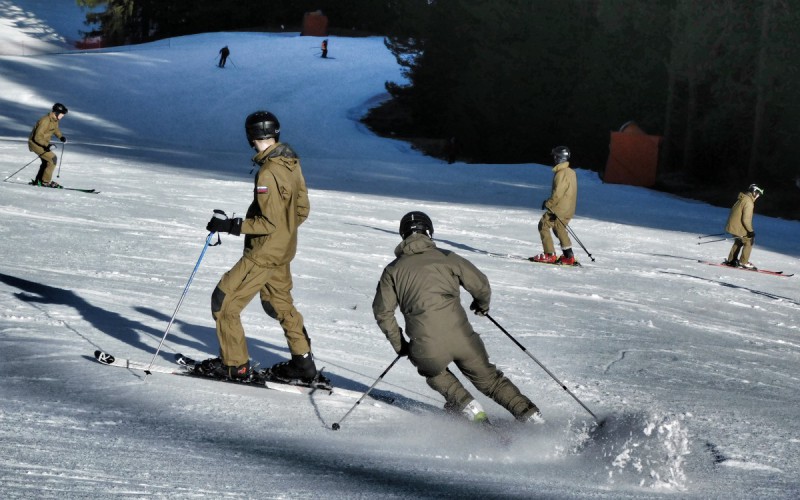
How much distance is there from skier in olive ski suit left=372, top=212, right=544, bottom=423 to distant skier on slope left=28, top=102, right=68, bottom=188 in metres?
12.8

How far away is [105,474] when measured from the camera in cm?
494

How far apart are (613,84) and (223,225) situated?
31.4 meters

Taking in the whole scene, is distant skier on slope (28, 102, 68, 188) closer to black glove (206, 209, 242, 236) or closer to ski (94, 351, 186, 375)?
ski (94, 351, 186, 375)

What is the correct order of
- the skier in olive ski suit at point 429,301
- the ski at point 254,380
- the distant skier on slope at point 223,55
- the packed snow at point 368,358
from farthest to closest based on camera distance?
the distant skier on slope at point 223,55, the ski at point 254,380, the skier in olive ski suit at point 429,301, the packed snow at point 368,358

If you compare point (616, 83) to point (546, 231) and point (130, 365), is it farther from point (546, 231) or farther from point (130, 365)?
point (130, 365)

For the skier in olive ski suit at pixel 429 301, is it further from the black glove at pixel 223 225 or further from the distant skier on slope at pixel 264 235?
the black glove at pixel 223 225

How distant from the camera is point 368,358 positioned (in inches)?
333

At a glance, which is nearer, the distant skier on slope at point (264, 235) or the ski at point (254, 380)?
the distant skier on slope at point (264, 235)

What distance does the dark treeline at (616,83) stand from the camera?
98.5 feet

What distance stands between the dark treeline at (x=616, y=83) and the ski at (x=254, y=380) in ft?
80.2

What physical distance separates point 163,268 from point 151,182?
33.8 feet

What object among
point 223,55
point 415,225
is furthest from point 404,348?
point 223,55


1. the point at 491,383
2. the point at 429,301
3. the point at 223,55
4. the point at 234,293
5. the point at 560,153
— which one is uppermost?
the point at 223,55

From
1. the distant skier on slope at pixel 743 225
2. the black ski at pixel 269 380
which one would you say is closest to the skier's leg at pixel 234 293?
the black ski at pixel 269 380
